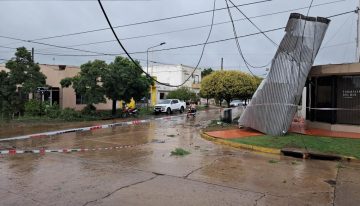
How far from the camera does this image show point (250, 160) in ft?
38.4

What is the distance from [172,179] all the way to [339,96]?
39.8 ft

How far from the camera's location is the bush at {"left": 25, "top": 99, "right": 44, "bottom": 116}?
30.4 meters

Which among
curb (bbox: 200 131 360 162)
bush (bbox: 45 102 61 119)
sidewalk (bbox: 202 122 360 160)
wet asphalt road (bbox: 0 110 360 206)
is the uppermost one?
bush (bbox: 45 102 61 119)

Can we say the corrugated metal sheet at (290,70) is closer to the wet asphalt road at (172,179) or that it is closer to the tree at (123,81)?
the wet asphalt road at (172,179)

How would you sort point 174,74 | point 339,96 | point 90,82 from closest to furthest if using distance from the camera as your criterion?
1. point 339,96
2. point 90,82
3. point 174,74

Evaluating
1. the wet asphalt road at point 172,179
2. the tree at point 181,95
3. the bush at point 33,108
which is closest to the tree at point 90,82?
the bush at point 33,108

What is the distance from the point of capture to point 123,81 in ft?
107

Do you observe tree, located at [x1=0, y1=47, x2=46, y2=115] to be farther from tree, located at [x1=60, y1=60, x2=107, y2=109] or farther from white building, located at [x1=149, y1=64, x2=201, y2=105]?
white building, located at [x1=149, y1=64, x2=201, y2=105]

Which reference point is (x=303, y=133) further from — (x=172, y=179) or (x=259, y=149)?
(x=172, y=179)

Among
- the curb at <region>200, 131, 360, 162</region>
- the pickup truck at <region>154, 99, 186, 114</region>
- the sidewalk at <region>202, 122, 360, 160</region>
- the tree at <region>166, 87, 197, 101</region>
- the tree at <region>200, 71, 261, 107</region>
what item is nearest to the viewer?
the curb at <region>200, 131, 360, 162</region>

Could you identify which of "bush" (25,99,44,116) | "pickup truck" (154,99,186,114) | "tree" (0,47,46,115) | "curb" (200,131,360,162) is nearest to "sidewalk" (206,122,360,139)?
"curb" (200,131,360,162)

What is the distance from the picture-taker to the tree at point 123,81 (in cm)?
3201

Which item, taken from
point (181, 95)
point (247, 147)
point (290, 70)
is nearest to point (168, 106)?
point (181, 95)

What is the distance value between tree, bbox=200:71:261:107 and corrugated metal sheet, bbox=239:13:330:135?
17.5 metres
